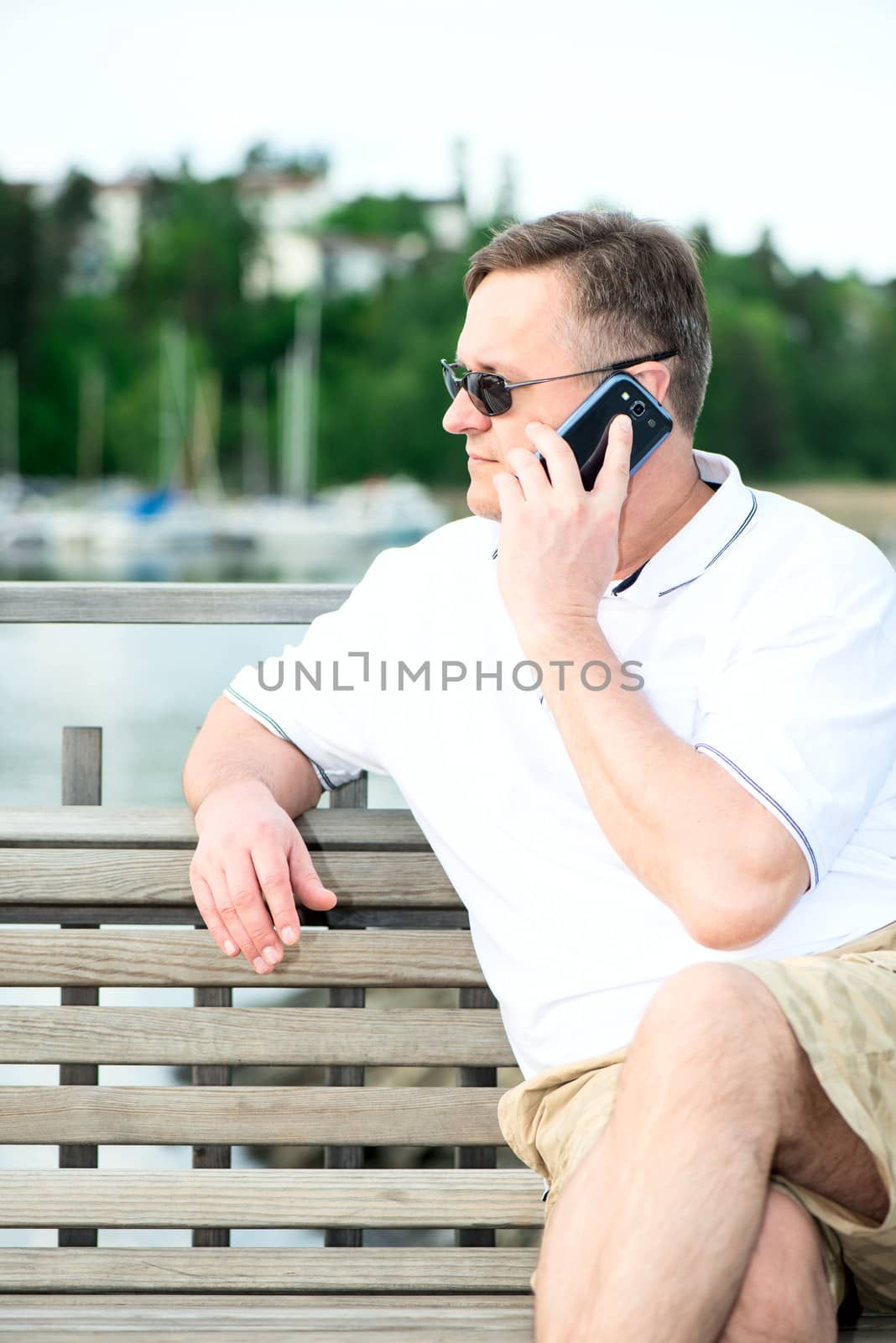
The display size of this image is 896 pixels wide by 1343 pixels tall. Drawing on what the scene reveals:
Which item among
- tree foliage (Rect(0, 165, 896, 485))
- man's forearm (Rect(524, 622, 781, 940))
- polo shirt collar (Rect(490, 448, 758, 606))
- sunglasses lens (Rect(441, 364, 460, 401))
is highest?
tree foliage (Rect(0, 165, 896, 485))

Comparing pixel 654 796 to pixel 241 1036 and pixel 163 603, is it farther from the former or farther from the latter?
pixel 163 603

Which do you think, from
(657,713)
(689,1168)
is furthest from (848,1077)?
(657,713)

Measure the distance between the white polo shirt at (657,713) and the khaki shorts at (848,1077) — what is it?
144 millimetres

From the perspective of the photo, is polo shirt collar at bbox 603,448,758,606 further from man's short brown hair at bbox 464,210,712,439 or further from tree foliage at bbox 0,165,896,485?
tree foliage at bbox 0,165,896,485

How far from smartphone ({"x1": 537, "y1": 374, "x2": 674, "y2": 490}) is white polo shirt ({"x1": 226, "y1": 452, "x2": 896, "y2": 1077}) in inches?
5.3

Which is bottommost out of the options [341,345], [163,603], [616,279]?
[163,603]

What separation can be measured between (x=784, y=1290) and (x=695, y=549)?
1008 mm

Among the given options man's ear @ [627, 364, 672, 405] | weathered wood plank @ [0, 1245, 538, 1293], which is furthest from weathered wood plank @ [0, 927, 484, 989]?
man's ear @ [627, 364, 672, 405]

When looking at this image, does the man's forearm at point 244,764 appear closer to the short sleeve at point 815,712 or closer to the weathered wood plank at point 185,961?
the weathered wood plank at point 185,961

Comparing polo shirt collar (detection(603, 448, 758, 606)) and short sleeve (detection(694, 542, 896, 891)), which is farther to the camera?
polo shirt collar (detection(603, 448, 758, 606))

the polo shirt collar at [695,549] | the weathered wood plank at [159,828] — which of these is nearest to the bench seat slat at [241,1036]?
the weathered wood plank at [159,828]

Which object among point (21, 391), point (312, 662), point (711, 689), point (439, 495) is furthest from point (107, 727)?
point (21, 391)

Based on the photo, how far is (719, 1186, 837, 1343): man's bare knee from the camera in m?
1.51

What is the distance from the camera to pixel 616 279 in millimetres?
2225
